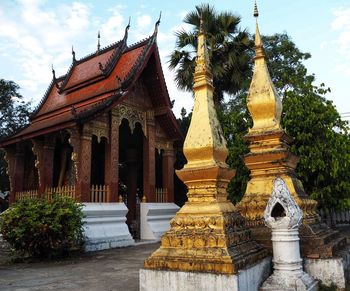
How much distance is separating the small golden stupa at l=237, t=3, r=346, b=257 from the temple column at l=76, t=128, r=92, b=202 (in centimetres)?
680

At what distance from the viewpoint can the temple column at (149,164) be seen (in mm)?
13461

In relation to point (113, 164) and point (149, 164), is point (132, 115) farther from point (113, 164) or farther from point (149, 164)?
point (113, 164)

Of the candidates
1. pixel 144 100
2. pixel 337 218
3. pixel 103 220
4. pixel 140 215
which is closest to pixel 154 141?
pixel 144 100

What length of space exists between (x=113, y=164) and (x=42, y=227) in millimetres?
3832

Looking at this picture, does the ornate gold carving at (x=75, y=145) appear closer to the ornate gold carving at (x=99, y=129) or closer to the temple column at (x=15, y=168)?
the ornate gold carving at (x=99, y=129)

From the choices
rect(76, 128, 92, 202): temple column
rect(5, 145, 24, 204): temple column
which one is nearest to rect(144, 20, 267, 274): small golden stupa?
rect(76, 128, 92, 202): temple column

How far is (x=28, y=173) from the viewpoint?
15273 millimetres

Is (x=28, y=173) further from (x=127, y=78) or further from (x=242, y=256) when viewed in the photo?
(x=242, y=256)

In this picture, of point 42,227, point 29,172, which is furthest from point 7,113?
point 42,227

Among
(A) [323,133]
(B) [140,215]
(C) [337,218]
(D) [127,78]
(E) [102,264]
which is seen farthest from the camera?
(C) [337,218]

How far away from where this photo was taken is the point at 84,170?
11180 mm

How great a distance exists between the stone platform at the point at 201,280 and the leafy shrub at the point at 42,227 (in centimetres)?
546

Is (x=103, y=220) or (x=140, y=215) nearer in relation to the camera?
(x=103, y=220)

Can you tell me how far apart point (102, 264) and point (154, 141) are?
6725 millimetres
